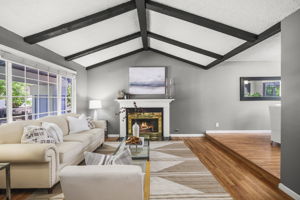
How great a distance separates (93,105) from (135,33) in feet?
7.85

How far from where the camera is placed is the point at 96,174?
3.87 feet

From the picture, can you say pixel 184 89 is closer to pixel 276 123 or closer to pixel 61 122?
pixel 276 123

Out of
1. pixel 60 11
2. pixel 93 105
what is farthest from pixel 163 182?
pixel 93 105

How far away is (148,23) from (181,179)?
320 centimetres

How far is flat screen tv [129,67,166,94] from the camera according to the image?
20.2 feet

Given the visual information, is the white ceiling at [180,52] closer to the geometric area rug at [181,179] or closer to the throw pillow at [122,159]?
the geometric area rug at [181,179]

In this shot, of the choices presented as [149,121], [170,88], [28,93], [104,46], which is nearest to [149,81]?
[170,88]

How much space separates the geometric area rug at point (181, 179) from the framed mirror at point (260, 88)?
300cm

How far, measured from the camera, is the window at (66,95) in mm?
5000

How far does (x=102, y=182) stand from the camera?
3.91 feet

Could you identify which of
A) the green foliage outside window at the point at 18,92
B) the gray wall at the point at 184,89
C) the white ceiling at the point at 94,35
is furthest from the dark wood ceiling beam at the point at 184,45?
the green foliage outside window at the point at 18,92

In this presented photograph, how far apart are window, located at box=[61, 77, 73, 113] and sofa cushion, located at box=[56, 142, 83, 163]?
77.4 inches

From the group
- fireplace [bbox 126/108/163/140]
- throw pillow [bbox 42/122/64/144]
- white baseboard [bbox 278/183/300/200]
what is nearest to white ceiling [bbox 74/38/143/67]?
fireplace [bbox 126/108/163/140]

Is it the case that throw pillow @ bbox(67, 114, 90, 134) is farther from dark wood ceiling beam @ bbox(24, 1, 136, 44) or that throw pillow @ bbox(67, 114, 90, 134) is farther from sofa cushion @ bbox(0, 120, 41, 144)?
dark wood ceiling beam @ bbox(24, 1, 136, 44)
